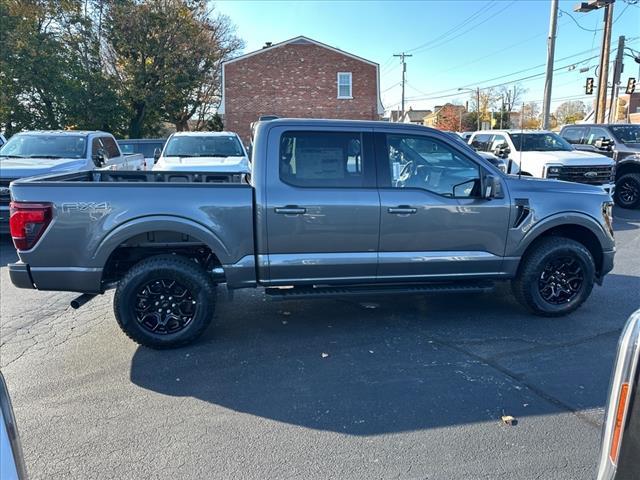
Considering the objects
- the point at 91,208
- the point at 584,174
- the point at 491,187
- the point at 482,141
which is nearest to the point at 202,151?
the point at 91,208

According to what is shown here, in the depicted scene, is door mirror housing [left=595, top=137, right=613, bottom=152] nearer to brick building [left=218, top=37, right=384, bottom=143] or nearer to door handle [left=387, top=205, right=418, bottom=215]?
door handle [left=387, top=205, right=418, bottom=215]

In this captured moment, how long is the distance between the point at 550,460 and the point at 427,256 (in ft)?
7.00

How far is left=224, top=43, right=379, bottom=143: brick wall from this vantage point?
2875 centimetres

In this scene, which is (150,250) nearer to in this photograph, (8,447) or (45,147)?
(8,447)

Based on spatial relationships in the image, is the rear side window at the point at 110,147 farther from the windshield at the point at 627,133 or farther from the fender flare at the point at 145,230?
the windshield at the point at 627,133

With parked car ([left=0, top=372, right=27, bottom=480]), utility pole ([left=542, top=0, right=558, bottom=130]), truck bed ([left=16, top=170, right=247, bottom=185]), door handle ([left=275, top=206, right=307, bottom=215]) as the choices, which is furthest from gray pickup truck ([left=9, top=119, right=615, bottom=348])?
utility pole ([left=542, top=0, right=558, bottom=130])

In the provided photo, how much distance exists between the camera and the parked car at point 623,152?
11.9m

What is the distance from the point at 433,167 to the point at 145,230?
270cm

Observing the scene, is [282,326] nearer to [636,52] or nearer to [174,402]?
[174,402]

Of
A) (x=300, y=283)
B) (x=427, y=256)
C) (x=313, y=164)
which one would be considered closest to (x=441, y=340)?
(x=427, y=256)

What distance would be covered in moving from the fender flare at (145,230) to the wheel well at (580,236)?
3226mm

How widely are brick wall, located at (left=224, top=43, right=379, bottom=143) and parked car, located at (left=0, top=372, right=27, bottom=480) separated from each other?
2824 cm

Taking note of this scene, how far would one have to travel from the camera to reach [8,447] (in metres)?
1.49

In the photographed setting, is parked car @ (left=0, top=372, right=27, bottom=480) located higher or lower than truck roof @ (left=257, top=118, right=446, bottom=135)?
lower
